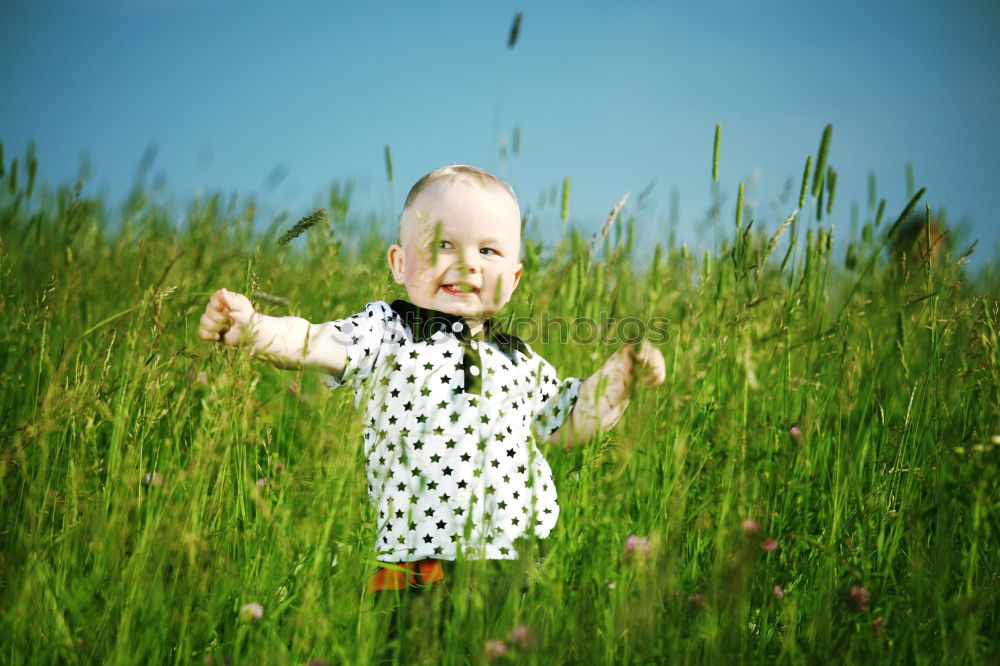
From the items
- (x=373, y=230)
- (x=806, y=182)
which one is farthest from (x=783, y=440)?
(x=373, y=230)

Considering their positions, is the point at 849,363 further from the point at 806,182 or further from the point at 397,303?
the point at 397,303

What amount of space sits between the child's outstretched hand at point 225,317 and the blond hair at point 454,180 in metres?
0.46

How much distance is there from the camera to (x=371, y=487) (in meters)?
1.78

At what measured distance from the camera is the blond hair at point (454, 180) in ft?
6.00

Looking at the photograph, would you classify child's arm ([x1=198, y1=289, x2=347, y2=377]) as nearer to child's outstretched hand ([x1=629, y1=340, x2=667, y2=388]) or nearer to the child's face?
the child's face

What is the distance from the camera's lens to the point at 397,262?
1.90m

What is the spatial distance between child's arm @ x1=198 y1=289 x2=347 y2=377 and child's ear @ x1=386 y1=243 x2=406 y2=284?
0.74 ft

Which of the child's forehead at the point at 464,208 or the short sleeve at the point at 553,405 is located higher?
the child's forehead at the point at 464,208

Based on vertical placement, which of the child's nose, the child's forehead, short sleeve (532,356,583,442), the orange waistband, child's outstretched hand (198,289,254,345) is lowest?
the orange waistband

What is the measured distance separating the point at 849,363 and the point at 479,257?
2.97 ft

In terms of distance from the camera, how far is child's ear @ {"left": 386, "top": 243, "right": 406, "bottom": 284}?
1887 mm

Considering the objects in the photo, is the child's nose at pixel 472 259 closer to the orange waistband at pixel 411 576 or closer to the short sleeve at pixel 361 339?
the short sleeve at pixel 361 339

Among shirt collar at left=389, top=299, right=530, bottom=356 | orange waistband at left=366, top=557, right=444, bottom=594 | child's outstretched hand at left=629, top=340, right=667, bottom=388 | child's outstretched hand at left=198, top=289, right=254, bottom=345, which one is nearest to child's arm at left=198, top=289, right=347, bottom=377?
child's outstretched hand at left=198, top=289, right=254, bottom=345

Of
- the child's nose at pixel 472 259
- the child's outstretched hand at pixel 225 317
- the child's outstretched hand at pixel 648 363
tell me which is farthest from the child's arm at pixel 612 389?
the child's outstretched hand at pixel 225 317
